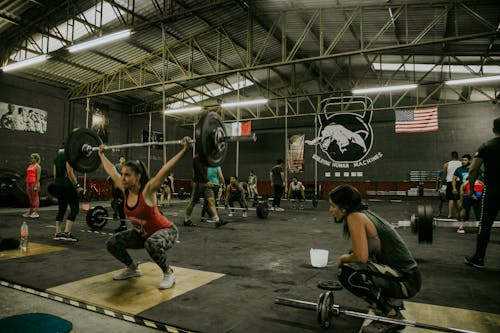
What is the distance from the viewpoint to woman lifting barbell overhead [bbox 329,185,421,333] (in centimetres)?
169

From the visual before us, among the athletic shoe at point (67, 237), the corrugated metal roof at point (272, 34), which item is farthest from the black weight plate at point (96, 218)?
the corrugated metal roof at point (272, 34)

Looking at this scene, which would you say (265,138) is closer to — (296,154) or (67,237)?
(296,154)

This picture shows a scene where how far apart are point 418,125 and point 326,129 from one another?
4125 millimetres

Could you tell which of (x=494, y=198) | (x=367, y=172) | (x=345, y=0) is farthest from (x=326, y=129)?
(x=494, y=198)

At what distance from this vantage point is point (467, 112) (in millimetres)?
13281

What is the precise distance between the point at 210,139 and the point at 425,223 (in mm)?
1895

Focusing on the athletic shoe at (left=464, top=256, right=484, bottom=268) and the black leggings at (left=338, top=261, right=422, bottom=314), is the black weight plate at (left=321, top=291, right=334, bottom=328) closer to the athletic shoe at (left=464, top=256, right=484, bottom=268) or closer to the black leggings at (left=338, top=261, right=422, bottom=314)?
the black leggings at (left=338, top=261, right=422, bottom=314)

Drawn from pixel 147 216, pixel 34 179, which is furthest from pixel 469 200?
pixel 34 179

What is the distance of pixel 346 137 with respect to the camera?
1462cm

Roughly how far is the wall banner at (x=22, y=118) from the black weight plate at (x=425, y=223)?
38.2ft

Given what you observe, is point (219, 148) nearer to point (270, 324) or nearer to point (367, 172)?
point (270, 324)

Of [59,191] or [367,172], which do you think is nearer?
[59,191]

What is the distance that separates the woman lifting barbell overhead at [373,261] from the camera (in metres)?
1.69

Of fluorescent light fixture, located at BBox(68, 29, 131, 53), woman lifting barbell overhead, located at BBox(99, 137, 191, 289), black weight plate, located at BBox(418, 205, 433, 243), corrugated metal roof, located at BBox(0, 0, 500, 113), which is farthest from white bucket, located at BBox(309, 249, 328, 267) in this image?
fluorescent light fixture, located at BBox(68, 29, 131, 53)
